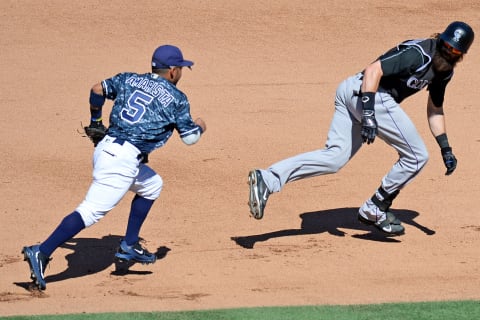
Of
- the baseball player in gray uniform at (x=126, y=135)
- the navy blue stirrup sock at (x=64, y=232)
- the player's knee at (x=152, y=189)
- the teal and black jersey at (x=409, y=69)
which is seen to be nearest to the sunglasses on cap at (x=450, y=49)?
the teal and black jersey at (x=409, y=69)

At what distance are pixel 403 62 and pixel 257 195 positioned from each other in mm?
1514

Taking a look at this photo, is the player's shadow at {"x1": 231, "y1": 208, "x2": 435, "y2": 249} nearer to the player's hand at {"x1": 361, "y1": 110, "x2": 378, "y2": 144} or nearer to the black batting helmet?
the player's hand at {"x1": 361, "y1": 110, "x2": 378, "y2": 144}

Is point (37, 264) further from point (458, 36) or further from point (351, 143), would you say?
point (458, 36)

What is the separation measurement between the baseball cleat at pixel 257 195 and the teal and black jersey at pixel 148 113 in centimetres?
81

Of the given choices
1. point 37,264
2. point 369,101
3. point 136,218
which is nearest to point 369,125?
point 369,101

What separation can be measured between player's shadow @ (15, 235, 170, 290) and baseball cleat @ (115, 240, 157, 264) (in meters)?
0.12

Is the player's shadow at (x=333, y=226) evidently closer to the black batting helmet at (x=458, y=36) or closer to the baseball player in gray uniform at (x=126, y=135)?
the baseball player in gray uniform at (x=126, y=135)

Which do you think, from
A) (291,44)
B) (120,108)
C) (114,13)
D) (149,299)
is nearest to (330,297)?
(149,299)

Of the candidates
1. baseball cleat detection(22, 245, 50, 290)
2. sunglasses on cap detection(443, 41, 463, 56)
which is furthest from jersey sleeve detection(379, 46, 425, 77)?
baseball cleat detection(22, 245, 50, 290)

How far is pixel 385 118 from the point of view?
8.23m

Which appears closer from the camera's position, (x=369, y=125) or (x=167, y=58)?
(x=167, y=58)

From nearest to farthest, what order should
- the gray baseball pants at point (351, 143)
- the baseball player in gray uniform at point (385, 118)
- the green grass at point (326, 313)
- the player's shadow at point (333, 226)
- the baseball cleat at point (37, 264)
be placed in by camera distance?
the green grass at point (326, 313)
the baseball cleat at point (37, 264)
the baseball player in gray uniform at point (385, 118)
the gray baseball pants at point (351, 143)
the player's shadow at point (333, 226)

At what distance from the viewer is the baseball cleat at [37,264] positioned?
23.8 ft

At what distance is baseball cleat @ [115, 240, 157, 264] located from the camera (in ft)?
25.5
